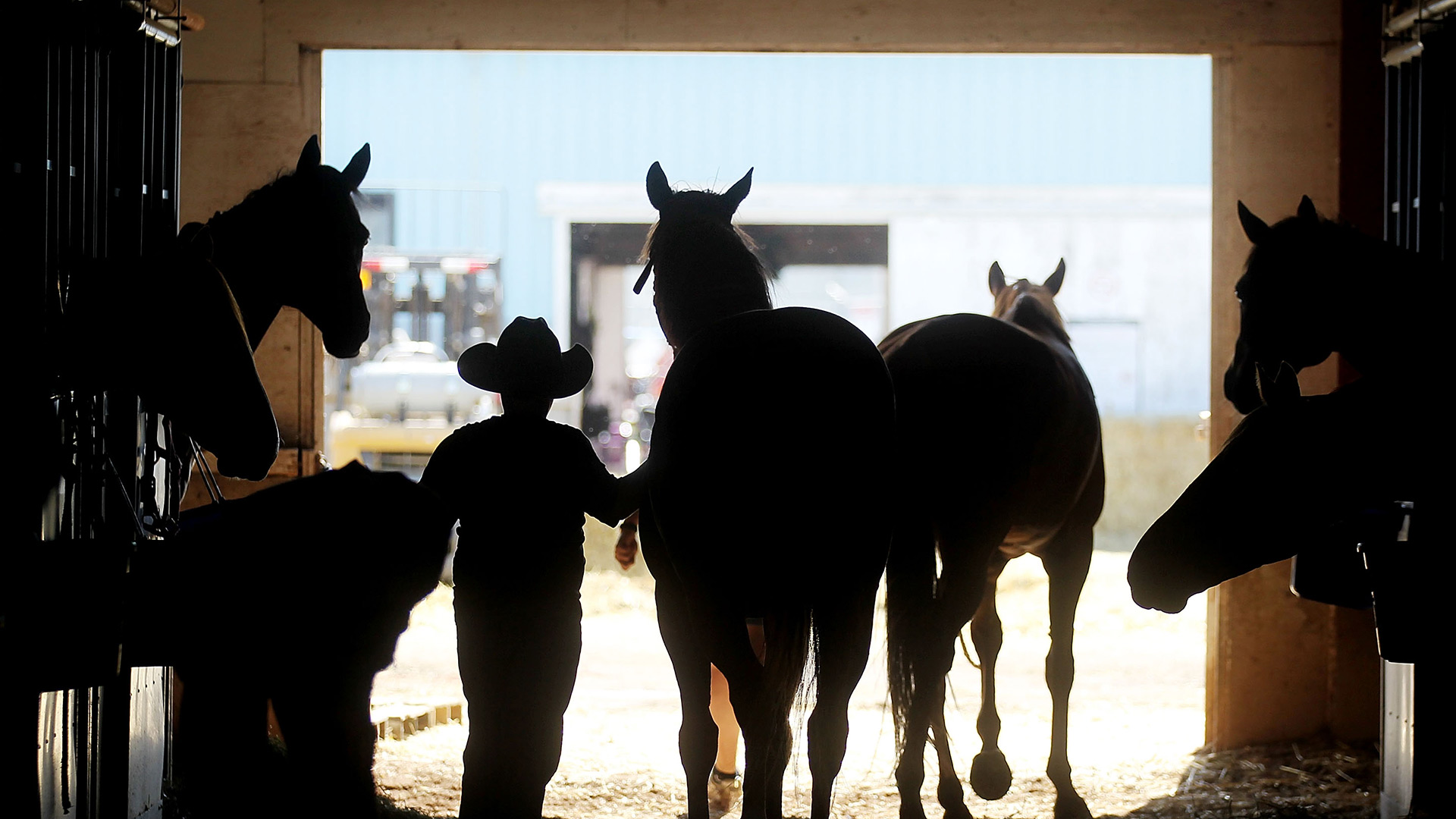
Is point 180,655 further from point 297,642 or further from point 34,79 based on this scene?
point 34,79

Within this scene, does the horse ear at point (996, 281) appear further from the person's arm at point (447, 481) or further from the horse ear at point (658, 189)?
the person's arm at point (447, 481)

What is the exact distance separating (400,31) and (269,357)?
4.33 feet

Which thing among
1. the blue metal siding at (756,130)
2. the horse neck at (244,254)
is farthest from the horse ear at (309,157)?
the blue metal siding at (756,130)

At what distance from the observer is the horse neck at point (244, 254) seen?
2.64 metres

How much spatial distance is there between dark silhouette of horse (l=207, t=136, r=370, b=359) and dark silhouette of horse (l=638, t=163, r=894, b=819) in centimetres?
100

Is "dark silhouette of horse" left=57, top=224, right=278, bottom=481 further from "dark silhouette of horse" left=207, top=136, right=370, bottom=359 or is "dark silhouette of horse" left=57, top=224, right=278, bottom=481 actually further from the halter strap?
the halter strap

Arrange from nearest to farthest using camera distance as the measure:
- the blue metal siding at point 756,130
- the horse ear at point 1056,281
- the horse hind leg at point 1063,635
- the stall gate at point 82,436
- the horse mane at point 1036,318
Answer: the stall gate at point 82,436
the horse hind leg at point 1063,635
the horse mane at point 1036,318
the horse ear at point 1056,281
the blue metal siding at point 756,130

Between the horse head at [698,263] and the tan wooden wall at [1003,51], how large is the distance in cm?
162

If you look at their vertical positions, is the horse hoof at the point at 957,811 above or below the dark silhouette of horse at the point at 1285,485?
below

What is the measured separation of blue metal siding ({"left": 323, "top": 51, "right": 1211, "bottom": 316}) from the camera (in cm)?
840

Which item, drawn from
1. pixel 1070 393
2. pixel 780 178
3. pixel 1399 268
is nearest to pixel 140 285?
pixel 1070 393

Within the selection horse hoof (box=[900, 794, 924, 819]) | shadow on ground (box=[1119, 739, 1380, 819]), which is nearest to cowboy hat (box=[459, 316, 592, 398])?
horse hoof (box=[900, 794, 924, 819])

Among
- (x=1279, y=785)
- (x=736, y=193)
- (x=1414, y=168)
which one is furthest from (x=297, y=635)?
(x=1279, y=785)

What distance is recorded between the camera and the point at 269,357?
4.16 meters
